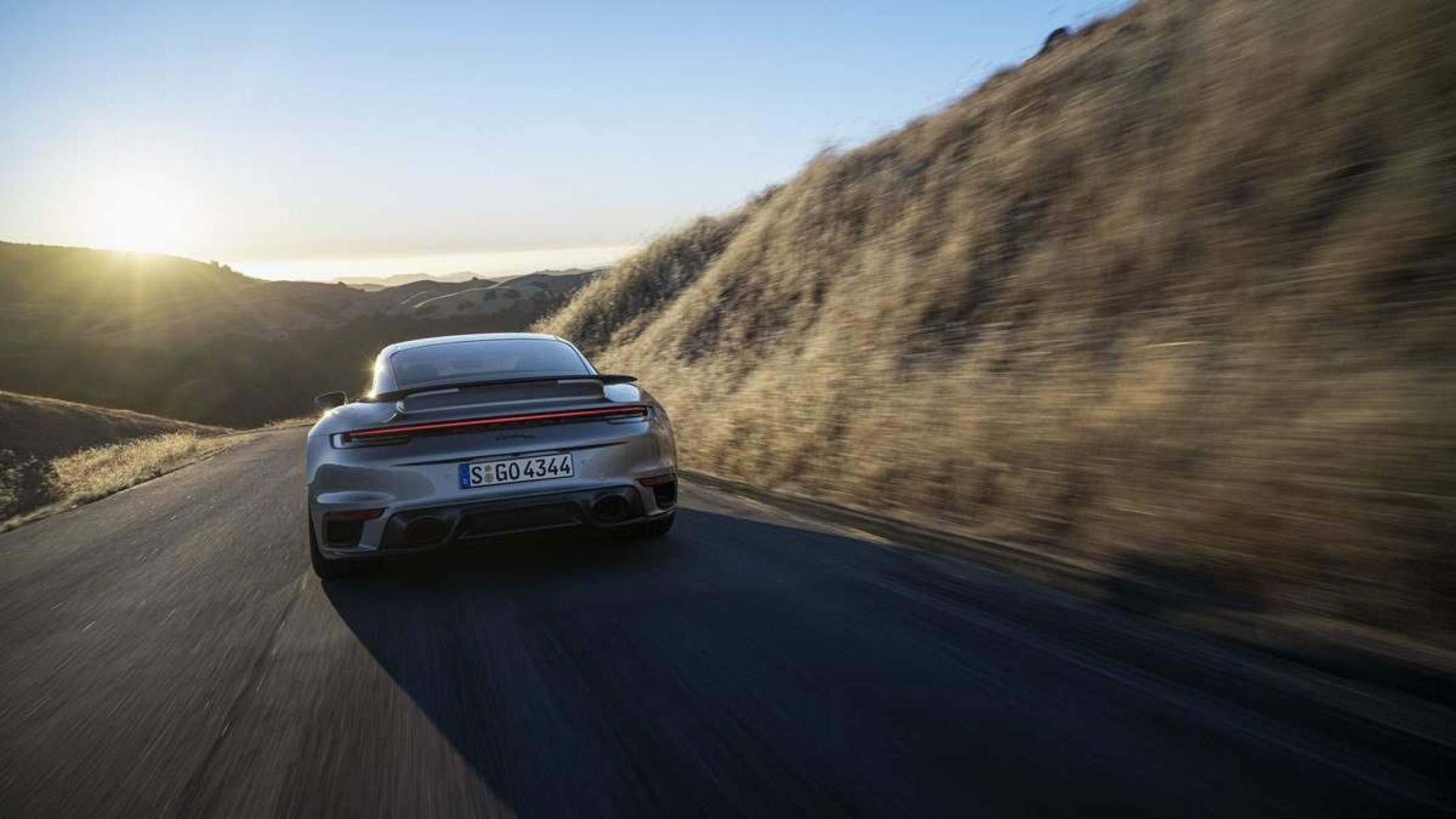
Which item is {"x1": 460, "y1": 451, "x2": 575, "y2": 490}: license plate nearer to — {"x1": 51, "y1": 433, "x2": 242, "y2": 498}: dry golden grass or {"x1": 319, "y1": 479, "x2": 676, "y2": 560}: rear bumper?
{"x1": 319, "y1": 479, "x2": 676, "y2": 560}: rear bumper

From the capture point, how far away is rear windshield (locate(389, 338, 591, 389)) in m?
5.76

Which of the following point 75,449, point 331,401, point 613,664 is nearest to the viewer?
point 613,664

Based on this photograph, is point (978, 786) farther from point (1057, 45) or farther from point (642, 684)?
point (1057, 45)

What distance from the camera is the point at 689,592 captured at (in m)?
4.68

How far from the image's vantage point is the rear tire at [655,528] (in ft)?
18.9

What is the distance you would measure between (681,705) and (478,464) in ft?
7.09

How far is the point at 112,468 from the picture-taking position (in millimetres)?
16828

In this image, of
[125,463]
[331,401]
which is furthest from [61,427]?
[331,401]

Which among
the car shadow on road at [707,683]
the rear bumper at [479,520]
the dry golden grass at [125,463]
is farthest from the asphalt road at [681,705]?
the dry golden grass at [125,463]

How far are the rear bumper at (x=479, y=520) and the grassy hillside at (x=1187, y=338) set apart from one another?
8.08 feet

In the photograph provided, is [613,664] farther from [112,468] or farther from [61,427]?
[61,427]

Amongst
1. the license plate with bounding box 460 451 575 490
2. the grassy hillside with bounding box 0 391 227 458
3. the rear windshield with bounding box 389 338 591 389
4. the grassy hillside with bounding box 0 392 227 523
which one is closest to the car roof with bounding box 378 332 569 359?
the rear windshield with bounding box 389 338 591 389

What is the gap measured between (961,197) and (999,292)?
3296 mm

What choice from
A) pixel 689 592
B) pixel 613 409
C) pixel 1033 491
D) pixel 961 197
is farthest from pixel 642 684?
pixel 961 197
